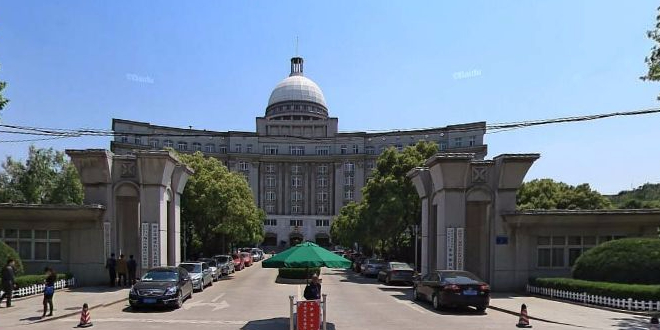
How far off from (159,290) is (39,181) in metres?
41.0

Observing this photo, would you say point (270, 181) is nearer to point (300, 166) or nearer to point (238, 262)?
point (300, 166)

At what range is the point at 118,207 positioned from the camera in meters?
28.6

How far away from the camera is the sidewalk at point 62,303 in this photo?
627 inches

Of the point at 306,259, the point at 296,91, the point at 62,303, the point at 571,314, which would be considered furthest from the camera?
the point at 296,91

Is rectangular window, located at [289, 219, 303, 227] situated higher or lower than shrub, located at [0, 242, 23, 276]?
lower

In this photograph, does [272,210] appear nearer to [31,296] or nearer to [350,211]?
[350,211]

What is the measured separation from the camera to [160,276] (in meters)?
20.0

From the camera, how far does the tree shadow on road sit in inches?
575

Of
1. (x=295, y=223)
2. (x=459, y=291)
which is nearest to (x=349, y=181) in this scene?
(x=295, y=223)

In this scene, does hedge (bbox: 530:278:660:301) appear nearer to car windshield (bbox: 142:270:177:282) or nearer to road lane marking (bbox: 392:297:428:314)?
road lane marking (bbox: 392:297:428:314)

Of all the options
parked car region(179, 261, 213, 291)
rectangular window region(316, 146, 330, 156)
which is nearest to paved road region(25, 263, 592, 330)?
parked car region(179, 261, 213, 291)

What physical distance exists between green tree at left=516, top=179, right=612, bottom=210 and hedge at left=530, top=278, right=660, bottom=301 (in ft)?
92.0

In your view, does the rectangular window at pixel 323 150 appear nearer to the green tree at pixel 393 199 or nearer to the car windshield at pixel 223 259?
the green tree at pixel 393 199

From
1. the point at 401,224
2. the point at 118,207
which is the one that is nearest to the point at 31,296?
the point at 118,207
